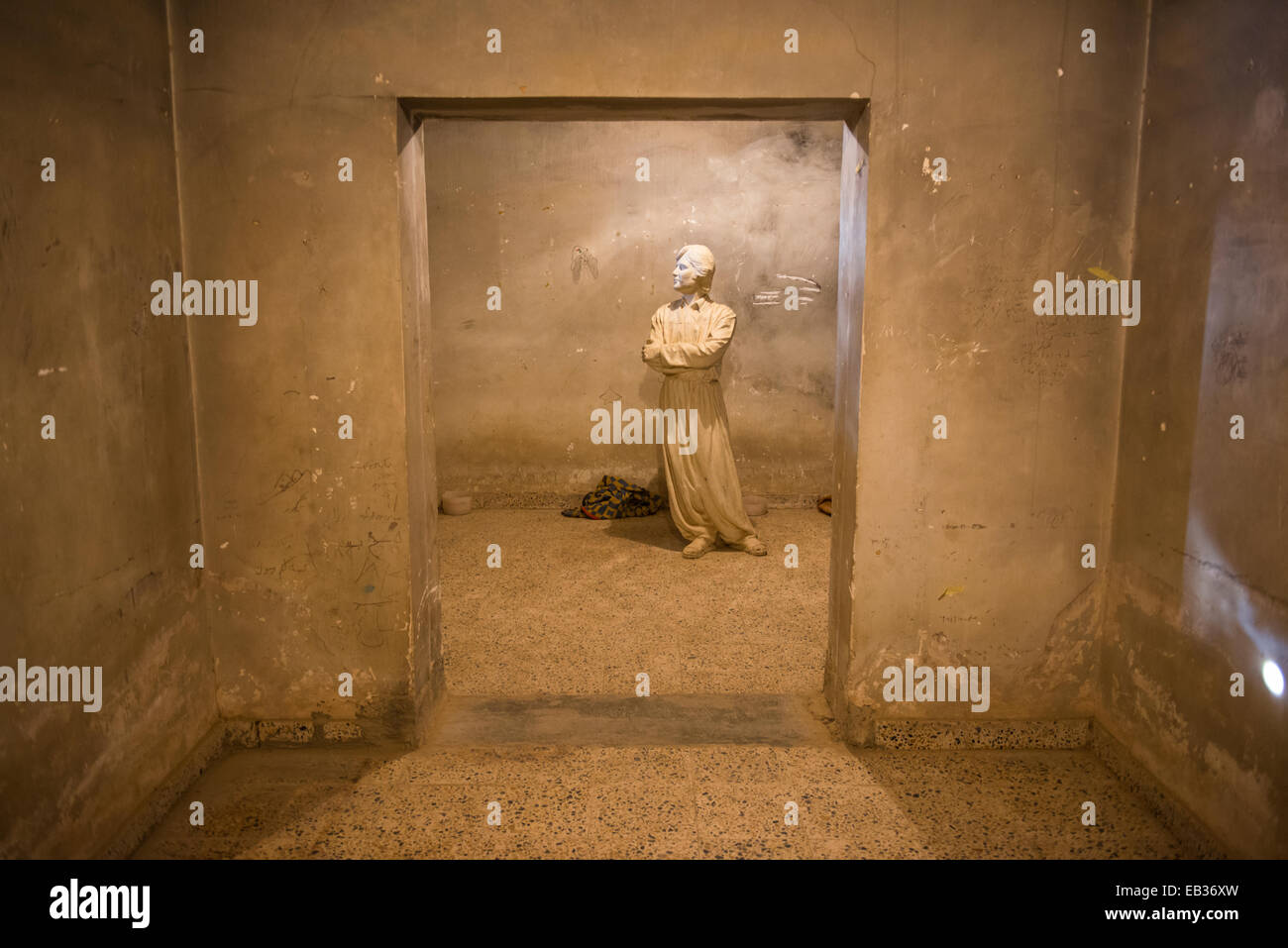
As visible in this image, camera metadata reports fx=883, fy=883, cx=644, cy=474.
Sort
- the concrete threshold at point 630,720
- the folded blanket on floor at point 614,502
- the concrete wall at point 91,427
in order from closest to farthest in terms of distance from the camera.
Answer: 1. the concrete wall at point 91,427
2. the concrete threshold at point 630,720
3. the folded blanket on floor at point 614,502

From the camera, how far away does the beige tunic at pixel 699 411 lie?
614 cm

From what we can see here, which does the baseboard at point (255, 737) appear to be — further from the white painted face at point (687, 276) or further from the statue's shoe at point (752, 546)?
the white painted face at point (687, 276)

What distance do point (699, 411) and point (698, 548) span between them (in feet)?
3.21

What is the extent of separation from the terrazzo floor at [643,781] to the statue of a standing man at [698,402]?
1579 mm

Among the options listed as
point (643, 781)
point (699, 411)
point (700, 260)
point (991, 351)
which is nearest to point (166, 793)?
point (643, 781)

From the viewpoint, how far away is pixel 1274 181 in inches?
100

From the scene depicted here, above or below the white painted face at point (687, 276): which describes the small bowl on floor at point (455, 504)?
below

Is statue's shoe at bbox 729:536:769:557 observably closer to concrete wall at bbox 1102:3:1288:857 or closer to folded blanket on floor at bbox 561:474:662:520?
folded blanket on floor at bbox 561:474:662:520

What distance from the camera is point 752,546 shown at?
640 cm


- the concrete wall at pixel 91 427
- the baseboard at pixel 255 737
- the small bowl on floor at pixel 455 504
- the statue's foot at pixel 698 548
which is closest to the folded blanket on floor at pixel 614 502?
the small bowl on floor at pixel 455 504

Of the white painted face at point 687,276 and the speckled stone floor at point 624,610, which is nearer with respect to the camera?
the speckled stone floor at point 624,610

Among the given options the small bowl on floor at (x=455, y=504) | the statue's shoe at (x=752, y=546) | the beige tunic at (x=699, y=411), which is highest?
the beige tunic at (x=699, y=411)

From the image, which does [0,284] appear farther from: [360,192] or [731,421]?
[731,421]

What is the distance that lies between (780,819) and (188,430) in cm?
260
